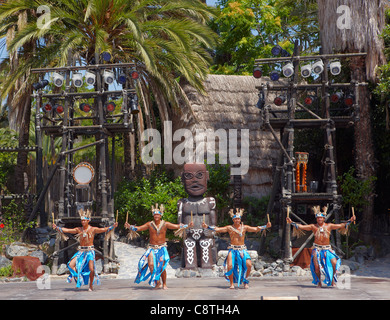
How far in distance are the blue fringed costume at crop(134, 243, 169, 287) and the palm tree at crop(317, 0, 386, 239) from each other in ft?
25.8

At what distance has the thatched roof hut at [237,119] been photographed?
19656 mm

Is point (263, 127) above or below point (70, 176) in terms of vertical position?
above

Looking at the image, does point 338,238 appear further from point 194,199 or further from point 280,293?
point 280,293

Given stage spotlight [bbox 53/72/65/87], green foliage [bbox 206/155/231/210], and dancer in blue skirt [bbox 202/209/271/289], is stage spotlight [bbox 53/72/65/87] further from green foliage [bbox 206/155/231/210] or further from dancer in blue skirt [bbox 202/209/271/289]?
dancer in blue skirt [bbox 202/209/271/289]

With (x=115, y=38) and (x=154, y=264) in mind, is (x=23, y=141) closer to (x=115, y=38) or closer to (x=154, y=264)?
(x=115, y=38)

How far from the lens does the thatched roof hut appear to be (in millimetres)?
19656

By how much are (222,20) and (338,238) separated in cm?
1204

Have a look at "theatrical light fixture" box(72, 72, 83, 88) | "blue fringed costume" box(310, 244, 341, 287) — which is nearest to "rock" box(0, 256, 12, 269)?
"theatrical light fixture" box(72, 72, 83, 88)

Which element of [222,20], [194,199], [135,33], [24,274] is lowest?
[24,274]

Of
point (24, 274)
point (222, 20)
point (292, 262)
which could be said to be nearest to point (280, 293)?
point (292, 262)

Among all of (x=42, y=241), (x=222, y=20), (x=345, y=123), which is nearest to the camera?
(x=345, y=123)

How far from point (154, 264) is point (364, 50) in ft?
31.4

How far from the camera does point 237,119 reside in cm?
2025
